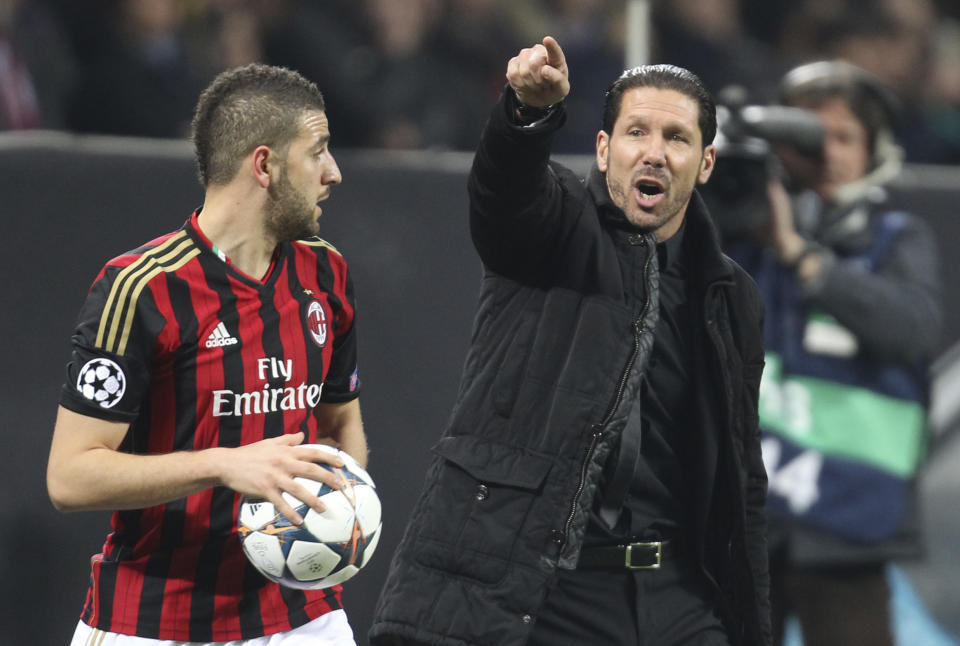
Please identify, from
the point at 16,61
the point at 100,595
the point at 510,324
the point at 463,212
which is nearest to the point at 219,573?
the point at 100,595

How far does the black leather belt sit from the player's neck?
3.32 feet

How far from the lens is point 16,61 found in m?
5.32

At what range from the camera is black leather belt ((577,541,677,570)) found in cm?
311

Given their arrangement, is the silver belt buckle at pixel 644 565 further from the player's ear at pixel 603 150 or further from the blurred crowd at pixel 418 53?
the blurred crowd at pixel 418 53

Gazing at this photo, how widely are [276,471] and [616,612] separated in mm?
910

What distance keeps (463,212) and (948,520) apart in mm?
2777

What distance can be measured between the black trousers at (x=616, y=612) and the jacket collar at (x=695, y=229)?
71 cm

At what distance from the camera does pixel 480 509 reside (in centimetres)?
295

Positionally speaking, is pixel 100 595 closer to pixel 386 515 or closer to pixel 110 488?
pixel 110 488

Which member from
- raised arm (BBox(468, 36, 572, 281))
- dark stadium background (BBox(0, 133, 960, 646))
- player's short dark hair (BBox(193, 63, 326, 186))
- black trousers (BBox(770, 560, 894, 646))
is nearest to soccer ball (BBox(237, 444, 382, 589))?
raised arm (BBox(468, 36, 572, 281))

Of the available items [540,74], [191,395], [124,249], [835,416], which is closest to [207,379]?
[191,395]

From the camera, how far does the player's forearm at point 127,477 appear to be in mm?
2773

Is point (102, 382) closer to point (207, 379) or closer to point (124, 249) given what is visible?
point (207, 379)

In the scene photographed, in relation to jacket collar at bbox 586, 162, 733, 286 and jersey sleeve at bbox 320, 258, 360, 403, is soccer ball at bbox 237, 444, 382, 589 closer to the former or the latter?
jersey sleeve at bbox 320, 258, 360, 403
